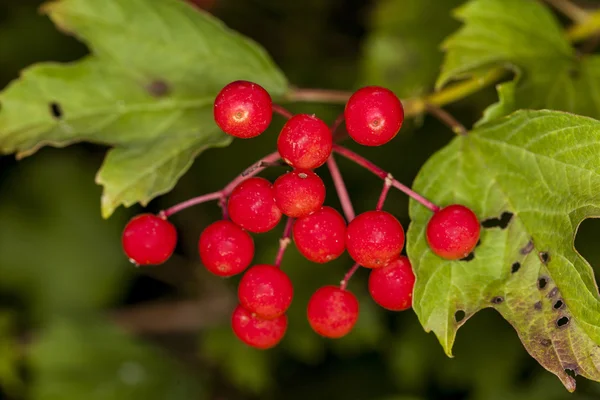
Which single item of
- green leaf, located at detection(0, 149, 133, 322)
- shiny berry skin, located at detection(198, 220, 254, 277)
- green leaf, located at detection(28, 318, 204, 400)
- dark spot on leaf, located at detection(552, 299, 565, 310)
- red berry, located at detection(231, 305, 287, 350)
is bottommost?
green leaf, located at detection(28, 318, 204, 400)

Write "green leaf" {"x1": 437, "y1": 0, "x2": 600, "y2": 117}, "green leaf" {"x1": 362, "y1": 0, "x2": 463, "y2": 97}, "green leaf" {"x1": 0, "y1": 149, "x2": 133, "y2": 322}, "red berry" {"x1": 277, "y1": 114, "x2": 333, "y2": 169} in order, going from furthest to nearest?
1. "green leaf" {"x1": 0, "y1": 149, "x2": 133, "y2": 322}
2. "green leaf" {"x1": 362, "y1": 0, "x2": 463, "y2": 97}
3. "green leaf" {"x1": 437, "y1": 0, "x2": 600, "y2": 117}
4. "red berry" {"x1": 277, "y1": 114, "x2": 333, "y2": 169}

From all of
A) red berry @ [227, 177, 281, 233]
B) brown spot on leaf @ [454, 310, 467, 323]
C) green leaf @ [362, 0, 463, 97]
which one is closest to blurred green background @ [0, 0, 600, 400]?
green leaf @ [362, 0, 463, 97]

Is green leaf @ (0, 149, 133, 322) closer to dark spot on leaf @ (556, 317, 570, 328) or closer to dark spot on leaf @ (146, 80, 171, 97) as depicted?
dark spot on leaf @ (146, 80, 171, 97)

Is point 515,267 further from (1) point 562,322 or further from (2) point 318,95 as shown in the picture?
(2) point 318,95

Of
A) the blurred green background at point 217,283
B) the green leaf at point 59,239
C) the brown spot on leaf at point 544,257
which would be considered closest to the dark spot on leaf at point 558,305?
the brown spot on leaf at point 544,257

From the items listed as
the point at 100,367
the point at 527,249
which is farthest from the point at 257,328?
the point at 100,367

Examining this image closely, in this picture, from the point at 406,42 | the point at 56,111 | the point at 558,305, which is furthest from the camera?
the point at 406,42

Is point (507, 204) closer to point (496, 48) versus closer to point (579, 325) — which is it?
point (579, 325)
